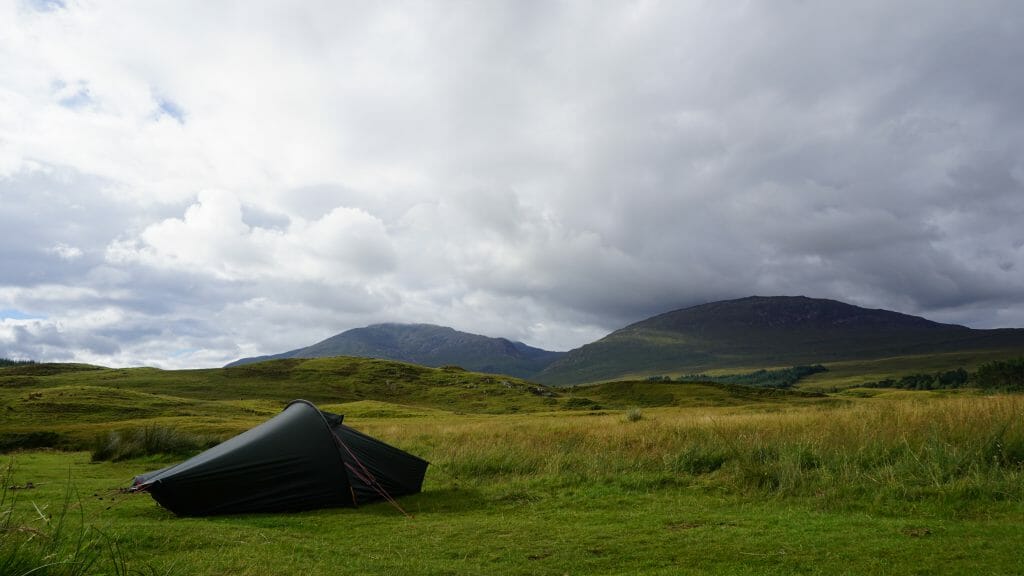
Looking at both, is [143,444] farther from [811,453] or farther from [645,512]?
[811,453]

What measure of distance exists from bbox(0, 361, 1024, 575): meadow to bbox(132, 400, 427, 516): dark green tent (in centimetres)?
59

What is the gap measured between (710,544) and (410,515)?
7080 mm

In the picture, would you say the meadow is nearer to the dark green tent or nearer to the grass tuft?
the dark green tent

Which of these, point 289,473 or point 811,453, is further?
point 289,473

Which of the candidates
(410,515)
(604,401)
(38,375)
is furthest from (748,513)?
(38,375)

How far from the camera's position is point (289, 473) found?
1460 centimetres

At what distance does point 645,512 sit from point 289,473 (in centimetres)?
884

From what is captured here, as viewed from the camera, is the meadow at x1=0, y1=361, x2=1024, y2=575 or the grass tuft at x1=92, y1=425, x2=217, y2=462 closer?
the meadow at x1=0, y1=361, x2=1024, y2=575

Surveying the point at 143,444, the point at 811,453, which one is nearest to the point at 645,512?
the point at 811,453

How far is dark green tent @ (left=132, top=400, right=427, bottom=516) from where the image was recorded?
Answer: 13680mm

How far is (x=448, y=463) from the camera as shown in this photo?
1888 cm

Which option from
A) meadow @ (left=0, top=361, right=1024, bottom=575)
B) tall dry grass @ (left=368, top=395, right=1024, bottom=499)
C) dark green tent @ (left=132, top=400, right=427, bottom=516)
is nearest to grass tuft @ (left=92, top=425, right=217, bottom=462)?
meadow @ (left=0, top=361, right=1024, bottom=575)

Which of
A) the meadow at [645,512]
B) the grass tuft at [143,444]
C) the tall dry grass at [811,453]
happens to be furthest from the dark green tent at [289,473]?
the grass tuft at [143,444]

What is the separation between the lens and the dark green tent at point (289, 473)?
1368 centimetres
